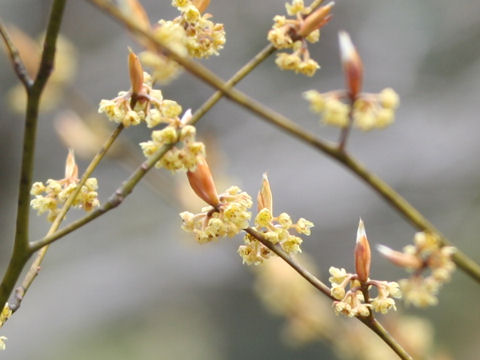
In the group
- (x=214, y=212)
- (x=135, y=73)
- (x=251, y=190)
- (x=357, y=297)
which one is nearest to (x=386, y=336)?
(x=357, y=297)

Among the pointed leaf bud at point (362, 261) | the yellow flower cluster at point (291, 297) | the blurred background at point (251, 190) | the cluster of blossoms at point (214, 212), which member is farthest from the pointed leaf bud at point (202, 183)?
the blurred background at point (251, 190)

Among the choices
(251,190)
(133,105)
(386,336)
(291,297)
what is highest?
(251,190)

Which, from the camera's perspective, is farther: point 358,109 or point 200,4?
point 200,4

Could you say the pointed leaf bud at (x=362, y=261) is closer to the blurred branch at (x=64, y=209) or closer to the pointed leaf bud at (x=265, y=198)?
the pointed leaf bud at (x=265, y=198)

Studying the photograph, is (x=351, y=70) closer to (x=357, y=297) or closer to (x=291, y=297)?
(x=357, y=297)

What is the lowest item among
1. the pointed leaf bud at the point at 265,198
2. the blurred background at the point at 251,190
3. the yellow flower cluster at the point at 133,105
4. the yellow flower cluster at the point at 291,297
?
the pointed leaf bud at the point at 265,198

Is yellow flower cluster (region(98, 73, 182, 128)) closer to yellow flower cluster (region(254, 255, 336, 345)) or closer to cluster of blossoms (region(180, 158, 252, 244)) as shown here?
cluster of blossoms (region(180, 158, 252, 244))
